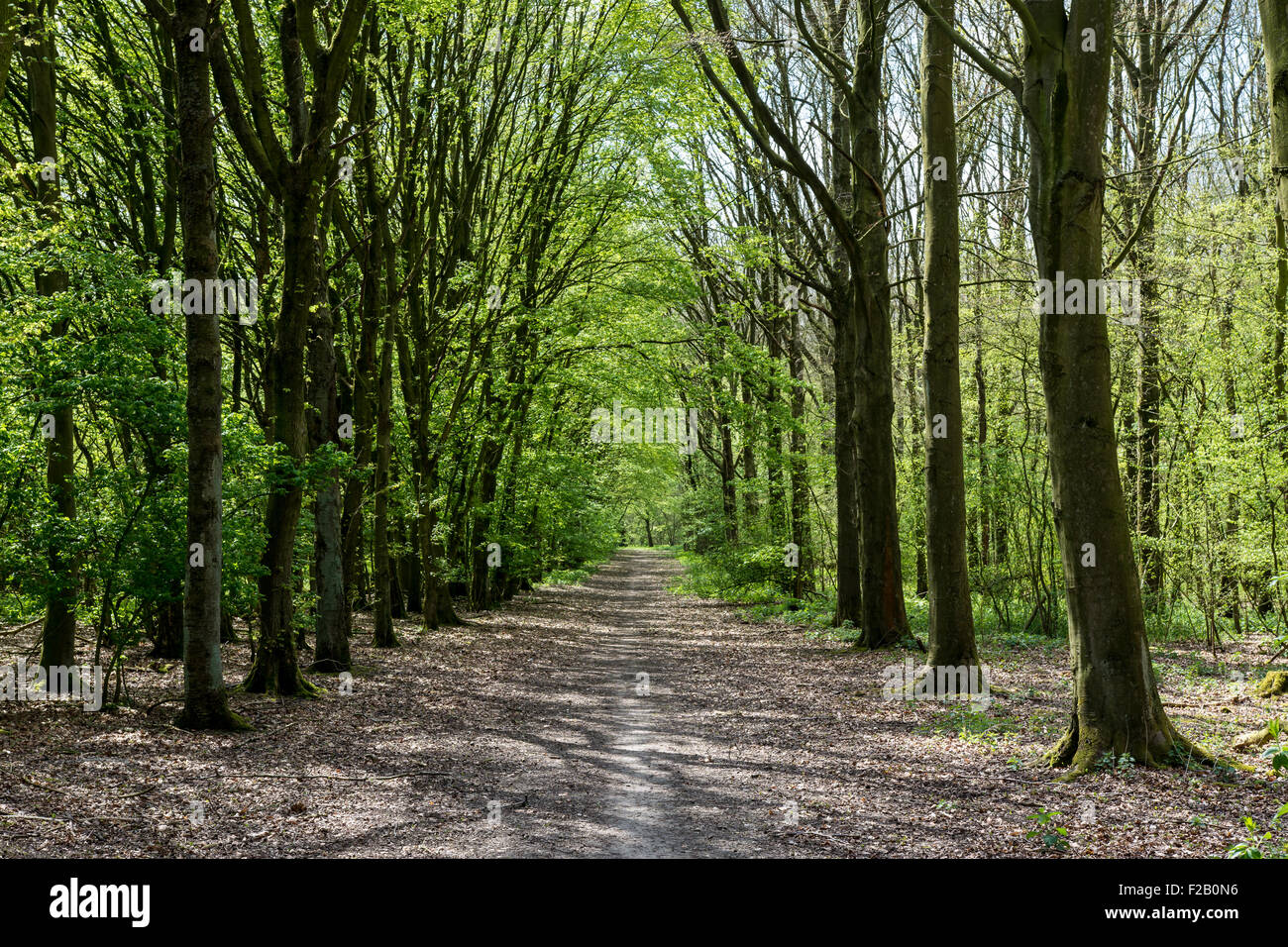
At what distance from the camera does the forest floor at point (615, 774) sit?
17.1ft

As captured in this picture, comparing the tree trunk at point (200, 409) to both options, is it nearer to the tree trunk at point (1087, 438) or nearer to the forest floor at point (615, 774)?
the forest floor at point (615, 774)

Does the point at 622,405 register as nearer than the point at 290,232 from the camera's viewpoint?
No

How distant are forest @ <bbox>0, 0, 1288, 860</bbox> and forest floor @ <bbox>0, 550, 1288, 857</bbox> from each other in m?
0.06

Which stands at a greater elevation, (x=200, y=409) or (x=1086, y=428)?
(x=200, y=409)

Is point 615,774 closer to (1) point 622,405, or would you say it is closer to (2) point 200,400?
(2) point 200,400

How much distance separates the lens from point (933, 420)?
10.6 m

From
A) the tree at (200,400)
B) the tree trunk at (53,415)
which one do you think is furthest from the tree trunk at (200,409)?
the tree trunk at (53,415)

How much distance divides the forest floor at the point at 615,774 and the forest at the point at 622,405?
6 cm

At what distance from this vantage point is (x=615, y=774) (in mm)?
7148

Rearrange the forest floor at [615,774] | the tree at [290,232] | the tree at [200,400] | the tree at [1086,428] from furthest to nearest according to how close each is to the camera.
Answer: the tree at [290,232] → the tree at [200,400] → the tree at [1086,428] → the forest floor at [615,774]

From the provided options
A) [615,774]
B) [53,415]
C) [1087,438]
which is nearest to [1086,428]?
[1087,438]

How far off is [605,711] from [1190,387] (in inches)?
379

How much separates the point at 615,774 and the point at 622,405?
17.6m

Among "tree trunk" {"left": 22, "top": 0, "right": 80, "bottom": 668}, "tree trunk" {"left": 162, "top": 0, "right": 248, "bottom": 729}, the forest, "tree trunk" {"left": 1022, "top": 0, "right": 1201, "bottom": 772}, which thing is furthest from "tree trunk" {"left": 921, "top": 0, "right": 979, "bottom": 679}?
"tree trunk" {"left": 22, "top": 0, "right": 80, "bottom": 668}
